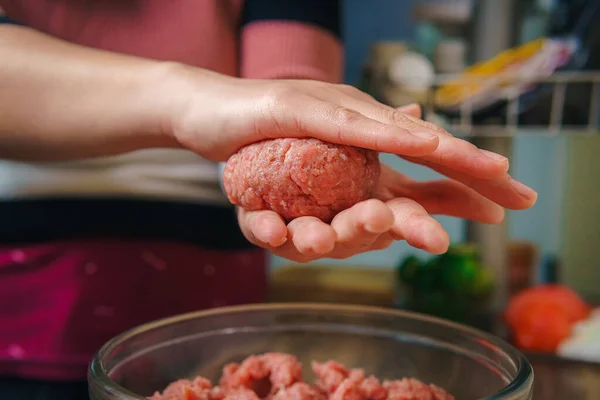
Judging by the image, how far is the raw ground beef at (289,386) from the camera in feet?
1.54

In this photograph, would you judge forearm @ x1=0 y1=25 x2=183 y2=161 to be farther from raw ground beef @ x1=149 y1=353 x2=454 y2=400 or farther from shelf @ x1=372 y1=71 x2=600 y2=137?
shelf @ x1=372 y1=71 x2=600 y2=137

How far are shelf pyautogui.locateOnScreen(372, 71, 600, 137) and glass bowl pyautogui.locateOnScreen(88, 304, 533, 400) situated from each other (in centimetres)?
52

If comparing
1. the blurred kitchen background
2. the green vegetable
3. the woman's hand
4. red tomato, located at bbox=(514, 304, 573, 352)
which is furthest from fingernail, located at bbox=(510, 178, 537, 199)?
the green vegetable

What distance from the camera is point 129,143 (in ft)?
1.76

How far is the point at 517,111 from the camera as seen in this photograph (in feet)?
3.25

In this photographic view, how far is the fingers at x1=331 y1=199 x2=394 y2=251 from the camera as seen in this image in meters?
0.34

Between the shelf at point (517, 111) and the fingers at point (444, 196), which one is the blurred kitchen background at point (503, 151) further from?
the fingers at point (444, 196)

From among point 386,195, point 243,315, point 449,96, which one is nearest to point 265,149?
point 386,195

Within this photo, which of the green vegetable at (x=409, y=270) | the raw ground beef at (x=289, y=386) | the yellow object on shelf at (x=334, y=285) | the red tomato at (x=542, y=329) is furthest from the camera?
the yellow object on shelf at (x=334, y=285)

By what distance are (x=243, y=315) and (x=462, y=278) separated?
2.30 feet

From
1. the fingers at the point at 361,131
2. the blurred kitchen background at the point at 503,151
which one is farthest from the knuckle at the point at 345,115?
the blurred kitchen background at the point at 503,151

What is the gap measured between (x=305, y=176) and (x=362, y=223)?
0.22 feet

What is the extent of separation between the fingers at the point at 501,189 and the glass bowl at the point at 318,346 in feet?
0.43

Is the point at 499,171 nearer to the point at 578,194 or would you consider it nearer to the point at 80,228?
the point at 80,228
